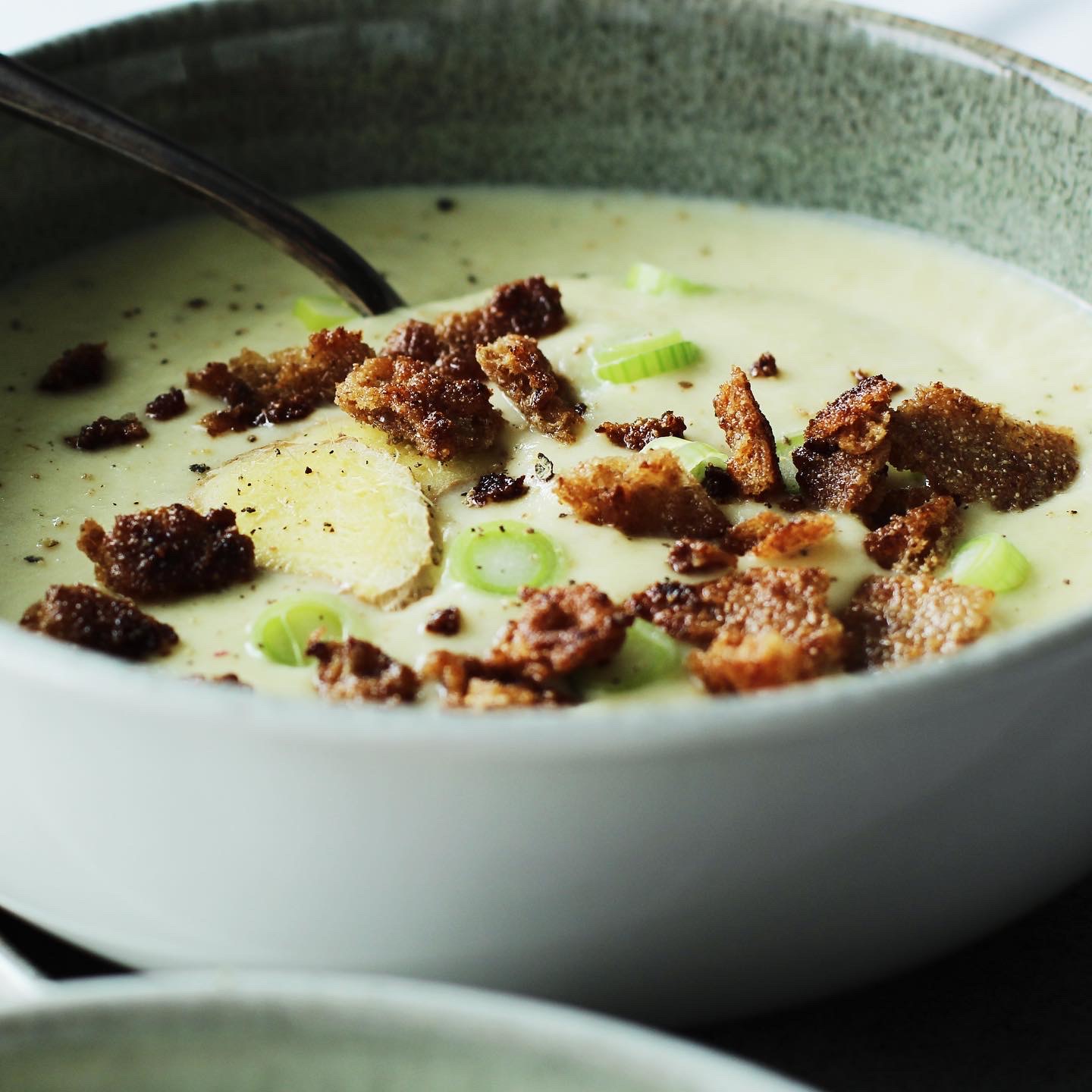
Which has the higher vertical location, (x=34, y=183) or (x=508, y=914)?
(x=34, y=183)

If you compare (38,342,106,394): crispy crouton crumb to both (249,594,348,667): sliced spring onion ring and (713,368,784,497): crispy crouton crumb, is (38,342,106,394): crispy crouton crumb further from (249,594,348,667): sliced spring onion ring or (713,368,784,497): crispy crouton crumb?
(713,368,784,497): crispy crouton crumb

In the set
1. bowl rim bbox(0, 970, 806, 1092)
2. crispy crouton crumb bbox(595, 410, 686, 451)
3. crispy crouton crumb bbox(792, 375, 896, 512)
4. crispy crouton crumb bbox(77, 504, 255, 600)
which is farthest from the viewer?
crispy crouton crumb bbox(595, 410, 686, 451)

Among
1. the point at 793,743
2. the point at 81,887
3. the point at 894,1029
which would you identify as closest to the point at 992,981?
the point at 894,1029

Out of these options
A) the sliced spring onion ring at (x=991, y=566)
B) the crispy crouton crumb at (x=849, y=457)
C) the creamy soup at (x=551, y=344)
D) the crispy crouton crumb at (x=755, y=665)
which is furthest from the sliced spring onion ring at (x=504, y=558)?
the sliced spring onion ring at (x=991, y=566)

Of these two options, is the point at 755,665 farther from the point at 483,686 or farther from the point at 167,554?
the point at 167,554

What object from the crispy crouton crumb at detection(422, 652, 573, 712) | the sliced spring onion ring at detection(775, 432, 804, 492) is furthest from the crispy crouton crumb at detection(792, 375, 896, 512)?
the crispy crouton crumb at detection(422, 652, 573, 712)

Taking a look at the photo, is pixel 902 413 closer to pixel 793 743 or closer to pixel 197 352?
pixel 793 743

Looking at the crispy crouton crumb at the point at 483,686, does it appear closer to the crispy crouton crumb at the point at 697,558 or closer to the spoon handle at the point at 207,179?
the crispy crouton crumb at the point at 697,558
